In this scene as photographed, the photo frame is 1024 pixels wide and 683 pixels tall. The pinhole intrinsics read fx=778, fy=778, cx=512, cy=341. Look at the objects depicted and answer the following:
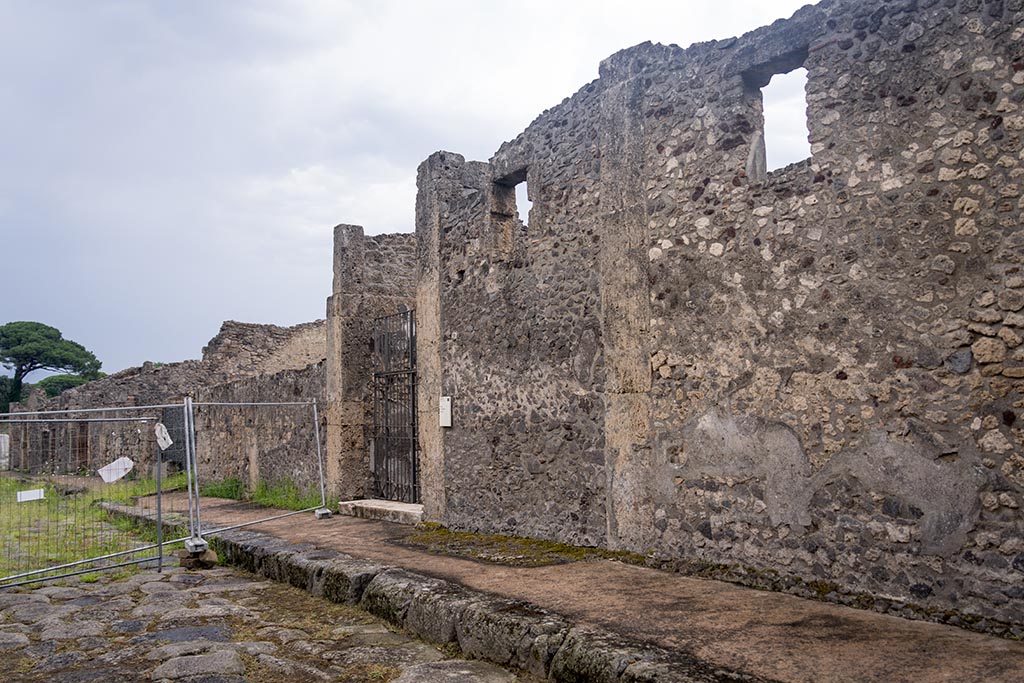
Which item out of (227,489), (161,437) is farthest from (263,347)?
(161,437)

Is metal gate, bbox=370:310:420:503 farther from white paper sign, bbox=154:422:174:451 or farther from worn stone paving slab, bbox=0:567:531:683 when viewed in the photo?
worn stone paving slab, bbox=0:567:531:683

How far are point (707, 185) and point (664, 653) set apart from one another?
283 cm

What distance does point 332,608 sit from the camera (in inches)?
202

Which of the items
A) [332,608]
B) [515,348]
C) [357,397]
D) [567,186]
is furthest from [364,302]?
[332,608]

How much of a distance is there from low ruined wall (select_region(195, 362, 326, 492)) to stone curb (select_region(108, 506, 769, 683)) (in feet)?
12.4

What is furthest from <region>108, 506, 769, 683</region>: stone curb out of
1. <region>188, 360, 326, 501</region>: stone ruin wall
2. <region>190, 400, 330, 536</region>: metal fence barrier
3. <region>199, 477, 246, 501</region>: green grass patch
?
<region>199, 477, 246, 501</region>: green grass patch

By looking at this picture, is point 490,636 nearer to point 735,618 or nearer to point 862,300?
point 735,618

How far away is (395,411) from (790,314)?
552cm

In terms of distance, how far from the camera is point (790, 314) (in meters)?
4.25

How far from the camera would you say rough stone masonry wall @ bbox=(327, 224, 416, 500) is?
29.5ft

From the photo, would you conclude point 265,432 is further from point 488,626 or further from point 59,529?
point 488,626

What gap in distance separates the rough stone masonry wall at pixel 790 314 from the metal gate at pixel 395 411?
2.10 meters

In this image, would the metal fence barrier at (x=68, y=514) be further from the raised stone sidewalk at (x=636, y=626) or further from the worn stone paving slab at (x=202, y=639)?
the raised stone sidewalk at (x=636, y=626)

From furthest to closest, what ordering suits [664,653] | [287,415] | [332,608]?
[287,415], [332,608], [664,653]
